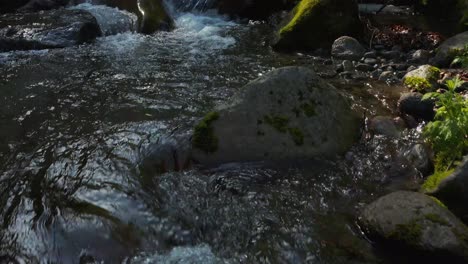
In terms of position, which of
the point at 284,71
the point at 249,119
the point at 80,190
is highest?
the point at 284,71

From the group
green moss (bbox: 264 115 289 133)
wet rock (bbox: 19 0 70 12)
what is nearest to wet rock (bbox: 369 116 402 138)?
green moss (bbox: 264 115 289 133)

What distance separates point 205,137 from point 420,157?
118 inches

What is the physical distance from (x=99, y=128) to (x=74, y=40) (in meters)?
5.04

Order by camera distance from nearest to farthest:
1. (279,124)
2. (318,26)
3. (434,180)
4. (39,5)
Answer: (434,180) → (279,124) → (318,26) → (39,5)

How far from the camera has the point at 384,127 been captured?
6863 millimetres

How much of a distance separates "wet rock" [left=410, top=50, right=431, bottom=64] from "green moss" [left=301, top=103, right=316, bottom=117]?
4.52 meters

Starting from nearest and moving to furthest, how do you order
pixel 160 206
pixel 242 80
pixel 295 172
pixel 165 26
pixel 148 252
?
pixel 148 252 < pixel 160 206 < pixel 295 172 < pixel 242 80 < pixel 165 26

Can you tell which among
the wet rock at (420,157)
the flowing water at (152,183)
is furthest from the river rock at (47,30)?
the wet rock at (420,157)

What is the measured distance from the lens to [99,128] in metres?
6.91

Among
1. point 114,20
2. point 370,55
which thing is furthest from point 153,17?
point 370,55

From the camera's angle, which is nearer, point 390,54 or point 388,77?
point 388,77

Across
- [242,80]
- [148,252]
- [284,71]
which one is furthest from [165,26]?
[148,252]

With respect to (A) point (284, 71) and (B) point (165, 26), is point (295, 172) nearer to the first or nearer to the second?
(A) point (284, 71)

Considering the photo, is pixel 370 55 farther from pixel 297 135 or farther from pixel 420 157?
pixel 297 135
